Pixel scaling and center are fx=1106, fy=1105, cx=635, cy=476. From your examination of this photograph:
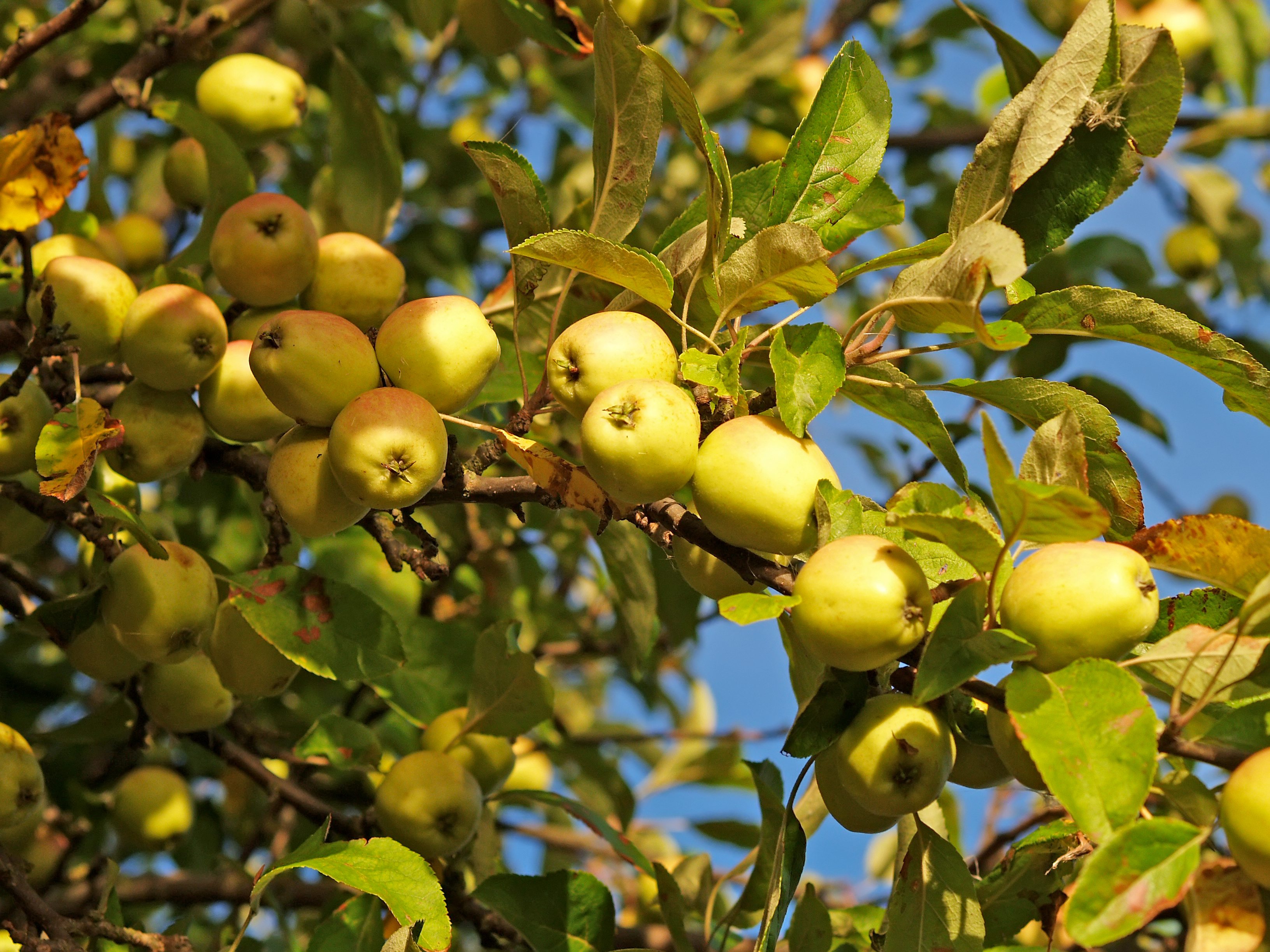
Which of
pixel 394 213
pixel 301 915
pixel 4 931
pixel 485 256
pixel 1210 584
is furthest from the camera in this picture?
pixel 485 256

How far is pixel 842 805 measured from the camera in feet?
4.18

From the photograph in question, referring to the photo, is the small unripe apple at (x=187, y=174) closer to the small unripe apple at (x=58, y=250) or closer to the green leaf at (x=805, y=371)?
the small unripe apple at (x=58, y=250)

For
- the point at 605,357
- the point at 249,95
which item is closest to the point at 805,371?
the point at 605,357

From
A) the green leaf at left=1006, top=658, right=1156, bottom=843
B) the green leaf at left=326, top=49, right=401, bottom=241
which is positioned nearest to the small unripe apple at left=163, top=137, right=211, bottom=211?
the green leaf at left=326, top=49, right=401, bottom=241

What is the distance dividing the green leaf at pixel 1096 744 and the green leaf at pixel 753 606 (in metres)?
0.22

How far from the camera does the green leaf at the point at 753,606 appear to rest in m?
1.01

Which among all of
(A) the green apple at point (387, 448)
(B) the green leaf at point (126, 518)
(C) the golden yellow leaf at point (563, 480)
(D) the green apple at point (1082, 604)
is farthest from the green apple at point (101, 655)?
(D) the green apple at point (1082, 604)

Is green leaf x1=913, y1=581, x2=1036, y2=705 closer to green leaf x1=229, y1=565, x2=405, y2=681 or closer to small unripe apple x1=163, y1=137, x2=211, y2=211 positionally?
green leaf x1=229, y1=565, x2=405, y2=681

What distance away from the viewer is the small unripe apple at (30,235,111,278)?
1.86 meters

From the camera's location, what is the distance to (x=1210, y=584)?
1.15 m

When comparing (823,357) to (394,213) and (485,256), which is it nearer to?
(394,213)

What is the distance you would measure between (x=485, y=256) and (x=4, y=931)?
253 cm

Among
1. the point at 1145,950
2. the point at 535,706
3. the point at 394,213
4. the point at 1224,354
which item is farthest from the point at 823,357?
the point at 1145,950

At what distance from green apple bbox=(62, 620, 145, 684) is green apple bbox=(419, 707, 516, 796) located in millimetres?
503
